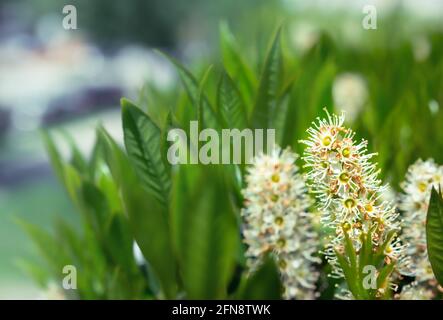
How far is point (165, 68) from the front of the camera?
331 inches

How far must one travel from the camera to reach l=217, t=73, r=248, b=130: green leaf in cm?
107

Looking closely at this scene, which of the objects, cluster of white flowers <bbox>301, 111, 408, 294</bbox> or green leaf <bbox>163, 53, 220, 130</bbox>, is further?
green leaf <bbox>163, 53, 220, 130</bbox>

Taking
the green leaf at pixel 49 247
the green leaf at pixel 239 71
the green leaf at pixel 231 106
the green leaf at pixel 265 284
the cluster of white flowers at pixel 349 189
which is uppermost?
the green leaf at pixel 239 71

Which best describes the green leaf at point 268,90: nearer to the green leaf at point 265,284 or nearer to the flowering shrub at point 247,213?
the flowering shrub at point 247,213

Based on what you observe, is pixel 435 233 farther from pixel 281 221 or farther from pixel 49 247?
pixel 49 247

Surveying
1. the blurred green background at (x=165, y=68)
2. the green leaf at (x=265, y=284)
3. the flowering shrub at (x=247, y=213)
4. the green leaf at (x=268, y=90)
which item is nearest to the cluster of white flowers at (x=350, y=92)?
the blurred green background at (x=165, y=68)

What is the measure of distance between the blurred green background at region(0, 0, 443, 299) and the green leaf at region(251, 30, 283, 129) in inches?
2.7

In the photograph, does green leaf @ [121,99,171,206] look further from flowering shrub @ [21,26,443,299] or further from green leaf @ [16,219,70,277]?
green leaf @ [16,219,70,277]

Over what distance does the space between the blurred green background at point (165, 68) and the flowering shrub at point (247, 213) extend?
0.30 feet

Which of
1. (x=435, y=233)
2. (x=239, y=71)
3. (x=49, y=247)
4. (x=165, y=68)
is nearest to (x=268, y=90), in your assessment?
(x=239, y=71)

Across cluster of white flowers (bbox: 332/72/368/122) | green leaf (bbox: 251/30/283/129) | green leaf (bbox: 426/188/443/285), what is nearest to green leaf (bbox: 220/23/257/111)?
green leaf (bbox: 251/30/283/129)

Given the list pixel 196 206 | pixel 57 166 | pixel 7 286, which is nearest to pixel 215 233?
pixel 196 206

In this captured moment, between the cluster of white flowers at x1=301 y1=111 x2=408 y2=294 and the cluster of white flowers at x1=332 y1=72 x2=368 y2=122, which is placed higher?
the cluster of white flowers at x1=332 y1=72 x2=368 y2=122

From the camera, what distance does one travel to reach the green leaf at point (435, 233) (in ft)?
2.87
